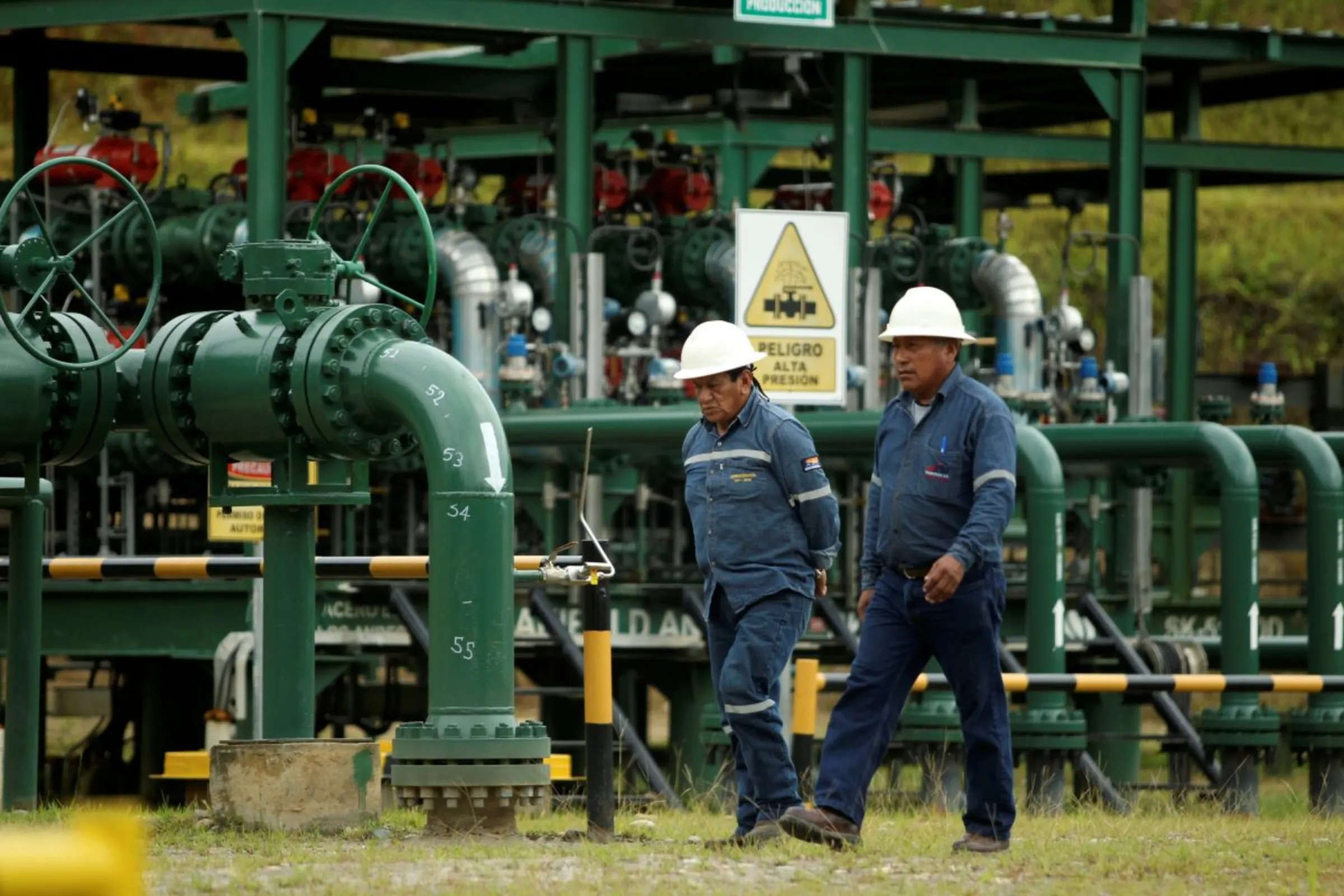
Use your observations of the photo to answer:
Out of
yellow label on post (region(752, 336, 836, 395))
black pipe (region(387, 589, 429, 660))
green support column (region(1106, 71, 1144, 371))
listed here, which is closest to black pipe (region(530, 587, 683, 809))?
black pipe (region(387, 589, 429, 660))

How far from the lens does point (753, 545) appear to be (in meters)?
7.75

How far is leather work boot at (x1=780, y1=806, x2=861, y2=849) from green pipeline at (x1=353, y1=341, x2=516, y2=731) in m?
0.87

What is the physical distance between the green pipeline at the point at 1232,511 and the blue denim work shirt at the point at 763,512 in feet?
20.4

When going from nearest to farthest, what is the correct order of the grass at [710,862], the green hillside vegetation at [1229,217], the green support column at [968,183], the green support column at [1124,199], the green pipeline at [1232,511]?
1. the grass at [710,862]
2. the green pipeline at [1232,511]
3. the green support column at [1124,199]
4. the green support column at [968,183]
5. the green hillside vegetation at [1229,217]

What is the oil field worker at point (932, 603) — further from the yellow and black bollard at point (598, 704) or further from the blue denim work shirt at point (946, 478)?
the yellow and black bollard at point (598, 704)

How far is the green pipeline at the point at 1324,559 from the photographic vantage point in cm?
1349

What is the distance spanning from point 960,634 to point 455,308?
8.67 metres

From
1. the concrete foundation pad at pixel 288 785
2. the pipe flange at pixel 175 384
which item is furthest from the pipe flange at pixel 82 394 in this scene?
the concrete foundation pad at pixel 288 785

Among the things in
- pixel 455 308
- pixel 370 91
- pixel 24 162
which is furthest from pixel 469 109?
pixel 455 308

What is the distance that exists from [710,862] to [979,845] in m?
0.88

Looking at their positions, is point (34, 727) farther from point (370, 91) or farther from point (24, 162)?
point (370, 91)

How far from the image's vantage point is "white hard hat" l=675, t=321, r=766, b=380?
7836 millimetres

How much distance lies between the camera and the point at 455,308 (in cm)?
1576

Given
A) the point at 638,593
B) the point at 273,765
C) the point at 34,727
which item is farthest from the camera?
the point at 638,593
